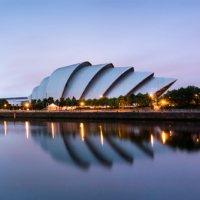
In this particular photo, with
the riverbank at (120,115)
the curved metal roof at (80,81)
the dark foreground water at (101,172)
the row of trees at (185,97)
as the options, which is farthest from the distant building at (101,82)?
the dark foreground water at (101,172)

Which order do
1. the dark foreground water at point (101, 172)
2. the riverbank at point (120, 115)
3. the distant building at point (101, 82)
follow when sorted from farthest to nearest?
the distant building at point (101, 82) < the riverbank at point (120, 115) < the dark foreground water at point (101, 172)

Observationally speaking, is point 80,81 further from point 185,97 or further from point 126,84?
point 185,97

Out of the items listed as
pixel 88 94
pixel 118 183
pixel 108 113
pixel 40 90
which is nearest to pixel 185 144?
pixel 118 183

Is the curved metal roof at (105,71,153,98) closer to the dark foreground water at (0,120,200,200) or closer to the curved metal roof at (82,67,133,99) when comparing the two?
the curved metal roof at (82,67,133,99)

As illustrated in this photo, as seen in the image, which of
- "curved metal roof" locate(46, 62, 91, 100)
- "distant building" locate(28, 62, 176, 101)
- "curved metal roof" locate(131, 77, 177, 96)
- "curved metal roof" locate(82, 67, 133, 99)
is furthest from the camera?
"curved metal roof" locate(46, 62, 91, 100)

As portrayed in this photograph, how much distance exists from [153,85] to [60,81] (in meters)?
24.8

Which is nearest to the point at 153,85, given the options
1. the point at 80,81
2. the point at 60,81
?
the point at 80,81

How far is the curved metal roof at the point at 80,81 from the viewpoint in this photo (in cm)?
5581

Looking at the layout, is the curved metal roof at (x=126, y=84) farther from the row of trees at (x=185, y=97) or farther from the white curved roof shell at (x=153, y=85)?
the row of trees at (x=185, y=97)

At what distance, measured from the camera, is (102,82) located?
55250 millimetres

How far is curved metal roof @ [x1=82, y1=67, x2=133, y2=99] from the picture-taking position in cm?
5396

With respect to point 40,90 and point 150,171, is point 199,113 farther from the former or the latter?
point 40,90

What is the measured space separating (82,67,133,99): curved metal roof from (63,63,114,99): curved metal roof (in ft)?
5.43

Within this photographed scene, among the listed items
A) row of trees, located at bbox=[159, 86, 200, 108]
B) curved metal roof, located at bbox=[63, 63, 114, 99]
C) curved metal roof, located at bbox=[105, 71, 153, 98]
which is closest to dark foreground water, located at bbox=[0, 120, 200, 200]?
row of trees, located at bbox=[159, 86, 200, 108]
